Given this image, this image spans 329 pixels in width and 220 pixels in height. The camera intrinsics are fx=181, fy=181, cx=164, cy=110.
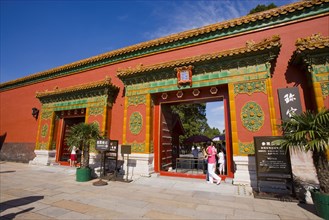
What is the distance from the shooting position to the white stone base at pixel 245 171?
6.58m

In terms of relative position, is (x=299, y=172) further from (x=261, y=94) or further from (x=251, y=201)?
(x=261, y=94)

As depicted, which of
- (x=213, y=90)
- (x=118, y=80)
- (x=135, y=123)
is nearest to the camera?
(x=213, y=90)

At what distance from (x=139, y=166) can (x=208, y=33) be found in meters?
7.40

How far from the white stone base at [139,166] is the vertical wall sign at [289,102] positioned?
589cm

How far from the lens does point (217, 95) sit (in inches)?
335

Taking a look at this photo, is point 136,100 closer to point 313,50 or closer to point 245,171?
point 245,171

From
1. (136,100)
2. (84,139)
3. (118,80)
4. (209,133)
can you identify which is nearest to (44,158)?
(84,139)

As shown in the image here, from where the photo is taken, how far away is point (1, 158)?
47.6 ft

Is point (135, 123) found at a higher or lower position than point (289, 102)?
lower

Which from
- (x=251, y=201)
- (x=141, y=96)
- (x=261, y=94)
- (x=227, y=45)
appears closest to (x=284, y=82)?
(x=261, y=94)

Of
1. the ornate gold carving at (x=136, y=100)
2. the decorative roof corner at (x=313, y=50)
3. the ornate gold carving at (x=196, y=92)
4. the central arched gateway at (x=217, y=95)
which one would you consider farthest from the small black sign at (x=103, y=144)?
the decorative roof corner at (x=313, y=50)

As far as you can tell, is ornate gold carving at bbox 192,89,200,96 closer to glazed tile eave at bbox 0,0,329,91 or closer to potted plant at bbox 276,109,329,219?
glazed tile eave at bbox 0,0,329,91

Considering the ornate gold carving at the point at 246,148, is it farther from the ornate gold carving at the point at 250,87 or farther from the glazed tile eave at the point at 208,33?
the glazed tile eave at the point at 208,33

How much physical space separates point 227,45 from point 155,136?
5.69 m
